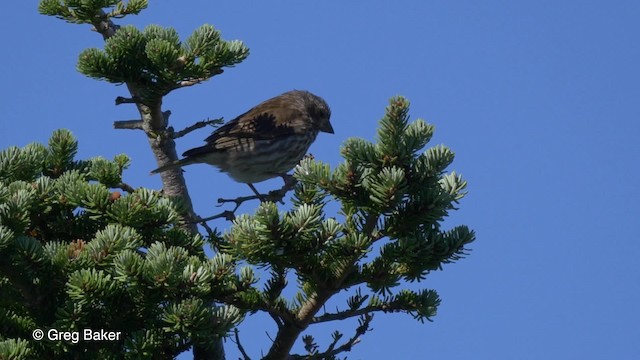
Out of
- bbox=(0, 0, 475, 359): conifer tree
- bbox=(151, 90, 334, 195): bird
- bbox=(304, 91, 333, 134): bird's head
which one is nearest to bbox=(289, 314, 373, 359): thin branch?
bbox=(0, 0, 475, 359): conifer tree

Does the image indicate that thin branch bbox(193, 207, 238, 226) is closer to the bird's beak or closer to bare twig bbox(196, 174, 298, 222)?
bare twig bbox(196, 174, 298, 222)

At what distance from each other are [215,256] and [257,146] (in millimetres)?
3994

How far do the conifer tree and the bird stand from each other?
3.09 meters

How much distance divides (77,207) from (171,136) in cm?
113

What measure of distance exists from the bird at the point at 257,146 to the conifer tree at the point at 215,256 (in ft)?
10.1

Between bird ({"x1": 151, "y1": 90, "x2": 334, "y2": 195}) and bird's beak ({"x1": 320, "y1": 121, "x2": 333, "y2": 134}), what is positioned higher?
bird's beak ({"x1": 320, "y1": 121, "x2": 333, "y2": 134})

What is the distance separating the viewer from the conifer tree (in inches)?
142

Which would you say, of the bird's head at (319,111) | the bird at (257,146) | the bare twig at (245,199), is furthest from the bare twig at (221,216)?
the bird's head at (319,111)

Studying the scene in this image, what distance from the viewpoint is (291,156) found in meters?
8.05

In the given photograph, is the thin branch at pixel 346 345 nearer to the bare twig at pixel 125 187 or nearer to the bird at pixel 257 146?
the bare twig at pixel 125 187

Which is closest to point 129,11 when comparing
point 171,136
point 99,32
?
point 99,32

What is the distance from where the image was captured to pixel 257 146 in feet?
25.4

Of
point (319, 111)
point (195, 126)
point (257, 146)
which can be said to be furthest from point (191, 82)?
point (319, 111)

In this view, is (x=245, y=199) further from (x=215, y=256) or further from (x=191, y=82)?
(x=215, y=256)
